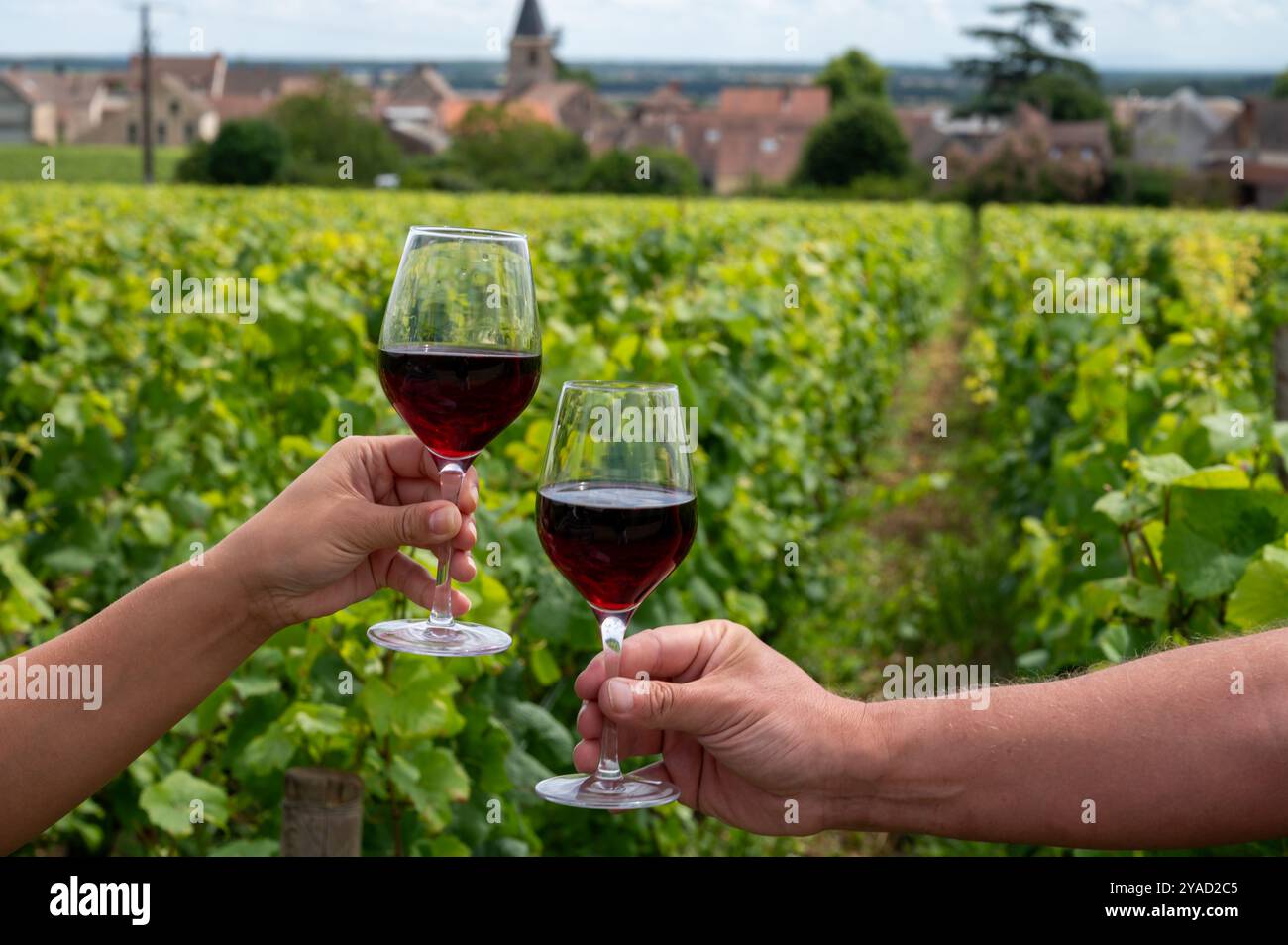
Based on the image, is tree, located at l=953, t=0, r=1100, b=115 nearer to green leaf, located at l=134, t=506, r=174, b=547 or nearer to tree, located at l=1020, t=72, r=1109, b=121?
tree, located at l=1020, t=72, r=1109, b=121

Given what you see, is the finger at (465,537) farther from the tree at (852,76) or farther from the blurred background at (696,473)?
the tree at (852,76)

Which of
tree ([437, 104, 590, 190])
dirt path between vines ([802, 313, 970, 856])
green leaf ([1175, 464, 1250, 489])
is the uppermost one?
tree ([437, 104, 590, 190])

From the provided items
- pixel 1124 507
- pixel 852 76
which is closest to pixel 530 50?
pixel 852 76

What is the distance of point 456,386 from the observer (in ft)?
5.28

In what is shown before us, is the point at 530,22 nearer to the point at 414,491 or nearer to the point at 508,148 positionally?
the point at 508,148

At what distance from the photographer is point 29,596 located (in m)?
3.30

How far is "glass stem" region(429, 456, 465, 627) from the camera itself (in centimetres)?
172

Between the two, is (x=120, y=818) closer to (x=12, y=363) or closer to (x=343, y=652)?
(x=343, y=652)

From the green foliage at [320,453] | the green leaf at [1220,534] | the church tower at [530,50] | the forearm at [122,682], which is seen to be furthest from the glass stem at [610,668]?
the church tower at [530,50]

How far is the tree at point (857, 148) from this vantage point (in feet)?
246

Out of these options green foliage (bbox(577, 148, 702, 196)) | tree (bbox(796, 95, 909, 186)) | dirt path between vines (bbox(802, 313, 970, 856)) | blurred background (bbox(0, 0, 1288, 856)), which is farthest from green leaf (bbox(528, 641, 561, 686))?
tree (bbox(796, 95, 909, 186))

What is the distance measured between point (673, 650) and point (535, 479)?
1800 mm

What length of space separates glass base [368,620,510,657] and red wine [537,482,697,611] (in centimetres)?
14
